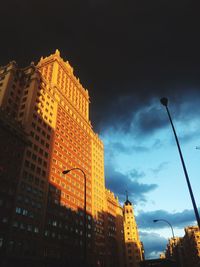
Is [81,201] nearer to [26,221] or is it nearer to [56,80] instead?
[26,221]

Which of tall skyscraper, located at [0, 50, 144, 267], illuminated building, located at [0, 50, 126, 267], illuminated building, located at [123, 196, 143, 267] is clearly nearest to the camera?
tall skyscraper, located at [0, 50, 144, 267]

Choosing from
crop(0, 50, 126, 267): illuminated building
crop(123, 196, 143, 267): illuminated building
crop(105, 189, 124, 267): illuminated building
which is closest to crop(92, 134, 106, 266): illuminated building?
crop(0, 50, 126, 267): illuminated building

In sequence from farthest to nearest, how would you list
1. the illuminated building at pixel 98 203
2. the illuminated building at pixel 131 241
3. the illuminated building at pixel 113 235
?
1. the illuminated building at pixel 131 241
2. the illuminated building at pixel 113 235
3. the illuminated building at pixel 98 203

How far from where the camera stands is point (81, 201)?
281 feet

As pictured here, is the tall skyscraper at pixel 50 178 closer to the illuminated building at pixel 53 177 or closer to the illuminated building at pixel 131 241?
the illuminated building at pixel 53 177

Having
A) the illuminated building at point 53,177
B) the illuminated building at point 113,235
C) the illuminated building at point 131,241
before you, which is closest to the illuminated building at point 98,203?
the illuminated building at point 53,177

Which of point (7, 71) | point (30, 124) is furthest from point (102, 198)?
point (7, 71)

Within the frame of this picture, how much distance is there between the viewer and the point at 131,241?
146000mm

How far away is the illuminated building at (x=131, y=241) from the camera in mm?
137500

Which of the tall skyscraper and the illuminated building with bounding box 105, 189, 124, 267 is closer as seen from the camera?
the tall skyscraper

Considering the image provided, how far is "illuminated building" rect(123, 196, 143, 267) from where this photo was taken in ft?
451

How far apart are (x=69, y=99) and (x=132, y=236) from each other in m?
97.4

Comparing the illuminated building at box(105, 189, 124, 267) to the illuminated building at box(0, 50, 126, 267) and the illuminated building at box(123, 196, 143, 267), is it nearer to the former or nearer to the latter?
the illuminated building at box(0, 50, 126, 267)

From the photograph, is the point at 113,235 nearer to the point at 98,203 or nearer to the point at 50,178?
the point at 98,203
